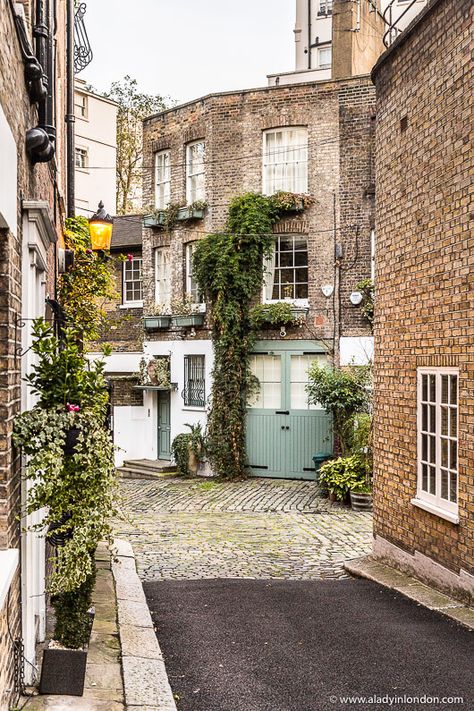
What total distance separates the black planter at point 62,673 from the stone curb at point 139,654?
14.7 inches

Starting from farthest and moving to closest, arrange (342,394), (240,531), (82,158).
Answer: (82,158)
(342,394)
(240,531)

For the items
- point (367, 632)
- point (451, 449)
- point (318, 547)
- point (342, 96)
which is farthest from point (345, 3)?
point (367, 632)

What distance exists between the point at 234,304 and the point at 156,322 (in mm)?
3346

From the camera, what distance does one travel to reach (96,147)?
2978cm

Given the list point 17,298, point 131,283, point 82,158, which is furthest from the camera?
point 82,158

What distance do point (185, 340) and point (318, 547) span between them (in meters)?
10.9

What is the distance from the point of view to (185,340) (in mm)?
22359

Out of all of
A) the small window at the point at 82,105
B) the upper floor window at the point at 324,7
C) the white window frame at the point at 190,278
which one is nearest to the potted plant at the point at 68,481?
the white window frame at the point at 190,278

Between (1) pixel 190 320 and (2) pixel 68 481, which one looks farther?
(1) pixel 190 320

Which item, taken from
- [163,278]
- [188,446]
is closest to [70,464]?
[188,446]

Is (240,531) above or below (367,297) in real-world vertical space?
below

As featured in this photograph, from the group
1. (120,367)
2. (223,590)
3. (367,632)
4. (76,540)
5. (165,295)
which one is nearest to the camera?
(76,540)

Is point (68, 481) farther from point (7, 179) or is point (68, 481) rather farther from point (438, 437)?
point (438, 437)

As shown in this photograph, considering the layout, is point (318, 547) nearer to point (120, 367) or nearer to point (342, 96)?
point (342, 96)
